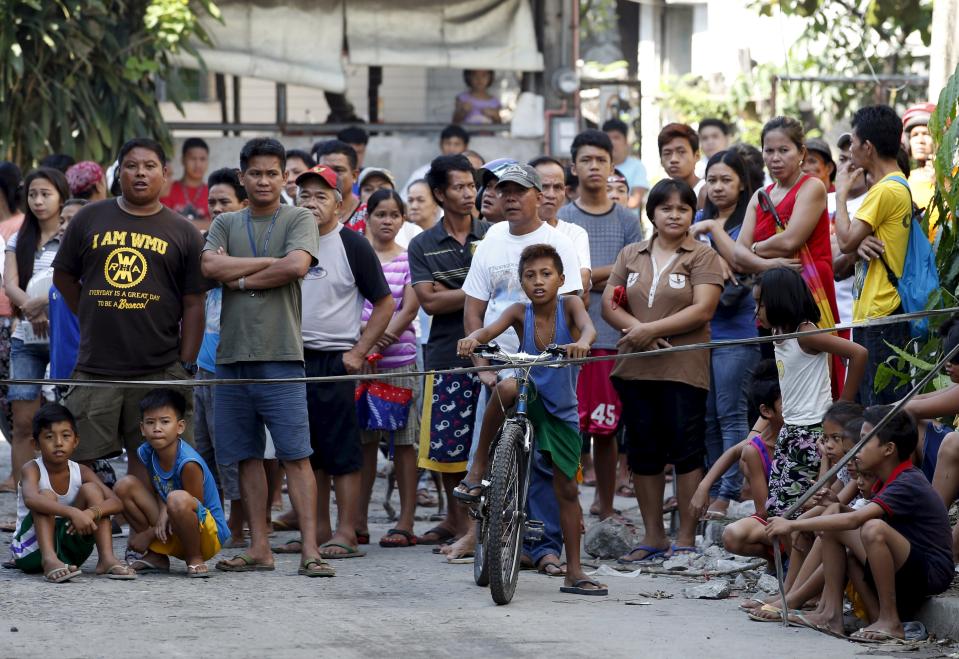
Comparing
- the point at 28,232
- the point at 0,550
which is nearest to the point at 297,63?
the point at 28,232

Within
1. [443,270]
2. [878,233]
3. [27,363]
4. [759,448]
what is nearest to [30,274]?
[27,363]

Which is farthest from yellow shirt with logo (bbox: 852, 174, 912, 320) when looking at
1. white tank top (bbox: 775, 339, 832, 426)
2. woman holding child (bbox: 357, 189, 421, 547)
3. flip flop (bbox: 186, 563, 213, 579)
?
flip flop (bbox: 186, 563, 213, 579)

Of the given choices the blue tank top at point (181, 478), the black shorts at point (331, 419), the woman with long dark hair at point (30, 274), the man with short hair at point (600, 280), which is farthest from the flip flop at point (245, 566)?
the woman with long dark hair at point (30, 274)

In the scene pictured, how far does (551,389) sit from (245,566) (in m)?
1.75

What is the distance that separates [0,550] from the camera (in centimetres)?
780

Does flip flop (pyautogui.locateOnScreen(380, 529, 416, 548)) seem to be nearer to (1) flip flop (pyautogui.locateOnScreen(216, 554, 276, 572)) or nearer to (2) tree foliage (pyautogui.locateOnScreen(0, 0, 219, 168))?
(1) flip flop (pyautogui.locateOnScreen(216, 554, 276, 572))

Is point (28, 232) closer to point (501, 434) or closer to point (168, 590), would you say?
point (168, 590)

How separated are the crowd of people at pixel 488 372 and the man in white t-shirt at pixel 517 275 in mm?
13

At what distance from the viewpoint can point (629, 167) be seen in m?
11.8

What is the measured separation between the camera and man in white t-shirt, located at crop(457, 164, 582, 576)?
742 centimetres

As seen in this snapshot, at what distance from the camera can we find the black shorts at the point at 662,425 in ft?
25.2

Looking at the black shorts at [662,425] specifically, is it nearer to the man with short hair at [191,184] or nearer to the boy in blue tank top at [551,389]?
the boy in blue tank top at [551,389]

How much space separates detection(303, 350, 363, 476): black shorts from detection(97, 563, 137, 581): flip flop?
1221 mm

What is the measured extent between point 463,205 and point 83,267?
2055 mm
